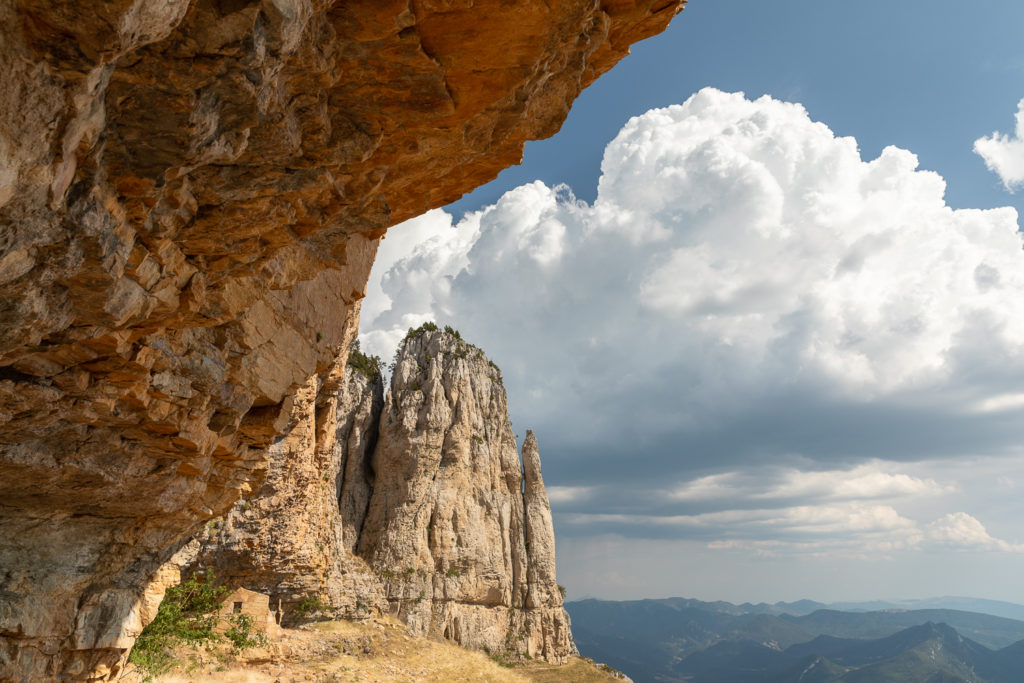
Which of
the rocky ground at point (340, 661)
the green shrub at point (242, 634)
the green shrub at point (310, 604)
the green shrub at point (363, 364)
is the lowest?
the rocky ground at point (340, 661)

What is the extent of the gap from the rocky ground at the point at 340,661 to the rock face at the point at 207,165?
13615 mm

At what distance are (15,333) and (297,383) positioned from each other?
537 centimetres

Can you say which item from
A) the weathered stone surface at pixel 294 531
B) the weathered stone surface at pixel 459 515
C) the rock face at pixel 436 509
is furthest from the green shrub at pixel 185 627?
the weathered stone surface at pixel 459 515

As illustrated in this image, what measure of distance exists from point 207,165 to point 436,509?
41479 millimetres

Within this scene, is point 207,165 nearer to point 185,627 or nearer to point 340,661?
point 185,627

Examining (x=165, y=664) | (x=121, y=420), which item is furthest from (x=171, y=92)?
(x=165, y=664)

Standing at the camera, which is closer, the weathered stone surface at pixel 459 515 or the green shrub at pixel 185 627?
the green shrub at pixel 185 627

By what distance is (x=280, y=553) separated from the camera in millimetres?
25969

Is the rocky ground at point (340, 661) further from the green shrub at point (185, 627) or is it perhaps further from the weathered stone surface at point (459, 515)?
the weathered stone surface at point (459, 515)

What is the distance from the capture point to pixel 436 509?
144 ft

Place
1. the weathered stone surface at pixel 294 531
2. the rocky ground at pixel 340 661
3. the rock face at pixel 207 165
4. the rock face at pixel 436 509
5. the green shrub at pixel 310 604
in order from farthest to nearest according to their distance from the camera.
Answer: the rock face at pixel 436 509 < the green shrub at pixel 310 604 < the weathered stone surface at pixel 294 531 < the rocky ground at pixel 340 661 < the rock face at pixel 207 165

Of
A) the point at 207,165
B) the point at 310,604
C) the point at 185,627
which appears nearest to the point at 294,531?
the point at 310,604

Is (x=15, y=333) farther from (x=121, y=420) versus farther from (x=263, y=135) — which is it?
(x=121, y=420)

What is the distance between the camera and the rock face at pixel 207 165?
357 cm
